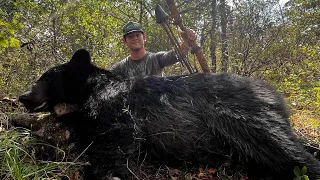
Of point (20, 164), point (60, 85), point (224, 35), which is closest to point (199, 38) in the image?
point (224, 35)

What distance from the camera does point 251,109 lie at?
2660mm

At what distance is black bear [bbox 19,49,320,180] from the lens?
8.14 ft

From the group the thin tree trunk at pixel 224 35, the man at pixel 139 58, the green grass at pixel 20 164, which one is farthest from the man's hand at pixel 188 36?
the green grass at pixel 20 164

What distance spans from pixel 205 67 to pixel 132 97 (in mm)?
1804

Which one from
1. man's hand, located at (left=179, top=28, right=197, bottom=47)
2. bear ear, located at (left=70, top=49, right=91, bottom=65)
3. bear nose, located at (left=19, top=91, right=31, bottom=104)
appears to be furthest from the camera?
man's hand, located at (left=179, top=28, right=197, bottom=47)

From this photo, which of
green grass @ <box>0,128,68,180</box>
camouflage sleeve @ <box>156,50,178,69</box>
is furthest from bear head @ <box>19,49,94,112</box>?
camouflage sleeve @ <box>156,50,178,69</box>

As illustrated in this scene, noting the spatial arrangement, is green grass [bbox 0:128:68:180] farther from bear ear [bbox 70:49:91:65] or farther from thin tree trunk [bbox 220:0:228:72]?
thin tree trunk [bbox 220:0:228:72]

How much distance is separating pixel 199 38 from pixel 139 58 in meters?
2.14

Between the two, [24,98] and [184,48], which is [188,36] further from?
[24,98]

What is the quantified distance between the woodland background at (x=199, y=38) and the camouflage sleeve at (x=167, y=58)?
1.88ft

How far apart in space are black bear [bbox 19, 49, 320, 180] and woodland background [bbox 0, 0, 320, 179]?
1620 millimetres

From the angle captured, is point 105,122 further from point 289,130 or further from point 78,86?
point 289,130

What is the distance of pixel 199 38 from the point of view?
21.3 ft

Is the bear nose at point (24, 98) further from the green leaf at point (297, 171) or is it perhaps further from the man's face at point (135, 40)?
the green leaf at point (297, 171)
